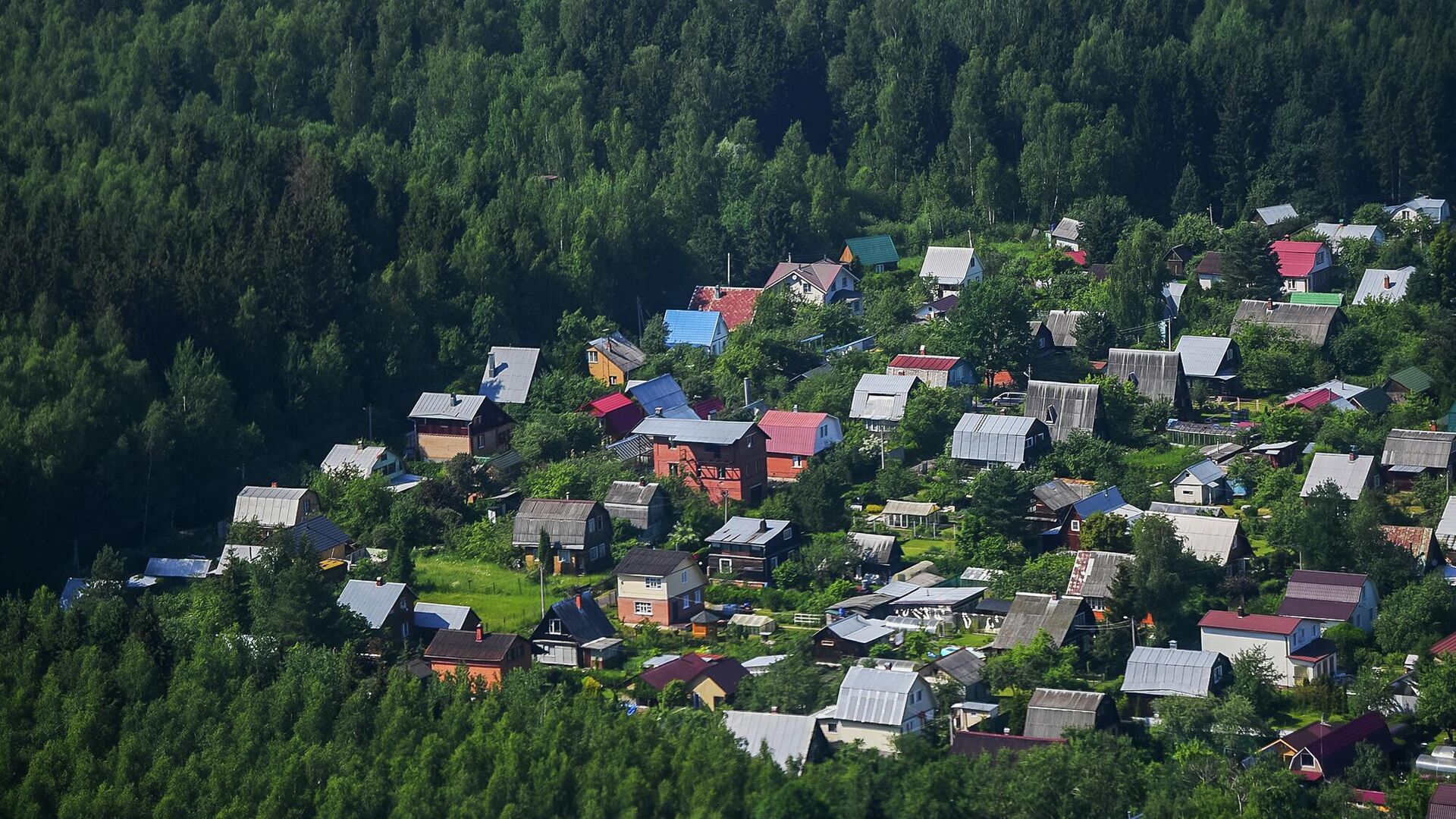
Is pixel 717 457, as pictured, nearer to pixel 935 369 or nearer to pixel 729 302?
pixel 935 369

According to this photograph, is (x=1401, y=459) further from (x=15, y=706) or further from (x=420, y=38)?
(x=420, y=38)

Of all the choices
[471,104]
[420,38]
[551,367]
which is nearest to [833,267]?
[551,367]

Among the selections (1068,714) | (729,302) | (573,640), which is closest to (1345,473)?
(1068,714)

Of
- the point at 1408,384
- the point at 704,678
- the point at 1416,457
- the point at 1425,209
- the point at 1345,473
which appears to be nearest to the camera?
the point at 704,678

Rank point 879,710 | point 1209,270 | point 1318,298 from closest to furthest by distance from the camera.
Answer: point 879,710
point 1318,298
point 1209,270

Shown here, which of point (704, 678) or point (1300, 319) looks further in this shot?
point (1300, 319)

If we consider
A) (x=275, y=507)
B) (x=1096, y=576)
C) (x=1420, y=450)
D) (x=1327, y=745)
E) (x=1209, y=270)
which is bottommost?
(x=1209, y=270)
